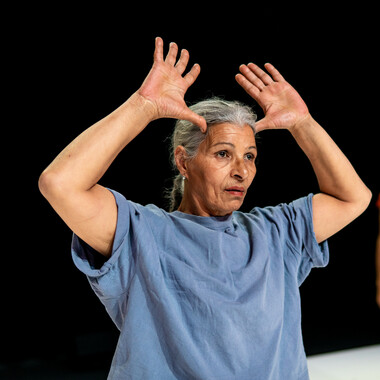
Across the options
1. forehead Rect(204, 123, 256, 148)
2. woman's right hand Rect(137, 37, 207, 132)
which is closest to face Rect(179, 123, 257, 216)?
forehead Rect(204, 123, 256, 148)

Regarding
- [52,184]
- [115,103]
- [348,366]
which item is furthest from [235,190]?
[348,366]

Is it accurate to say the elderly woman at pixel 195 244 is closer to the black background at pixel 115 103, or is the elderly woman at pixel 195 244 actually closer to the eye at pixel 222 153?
the eye at pixel 222 153

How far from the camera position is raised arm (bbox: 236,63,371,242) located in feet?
4.76

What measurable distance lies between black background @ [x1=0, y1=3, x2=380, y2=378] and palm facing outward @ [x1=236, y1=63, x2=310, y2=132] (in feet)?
1.77

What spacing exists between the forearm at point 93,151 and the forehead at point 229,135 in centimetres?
23

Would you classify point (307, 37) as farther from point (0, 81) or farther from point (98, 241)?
point (98, 241)

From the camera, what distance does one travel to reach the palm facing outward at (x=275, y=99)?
1461mm

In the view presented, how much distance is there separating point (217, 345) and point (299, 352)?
29cm

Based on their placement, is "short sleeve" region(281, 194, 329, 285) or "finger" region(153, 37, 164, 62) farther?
"short sleeve" region(281, 194, 329, 285)

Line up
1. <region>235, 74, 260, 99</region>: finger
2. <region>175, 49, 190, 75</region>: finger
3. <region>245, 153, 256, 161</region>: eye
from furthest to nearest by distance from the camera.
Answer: <region>235, 74, 260, 99</region>: finger
<region>245, 153, 256, 161</region>: eye
<region>175, 49, 190, 75</region>: finger

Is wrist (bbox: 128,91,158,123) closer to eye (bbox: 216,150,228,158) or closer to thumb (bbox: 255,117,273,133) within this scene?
eye (bbox: 216,150,228,158)

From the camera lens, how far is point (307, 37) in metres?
2.76

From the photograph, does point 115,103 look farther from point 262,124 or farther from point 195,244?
point 195,244

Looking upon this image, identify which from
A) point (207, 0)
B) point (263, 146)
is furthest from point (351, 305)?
point (207, 0)
